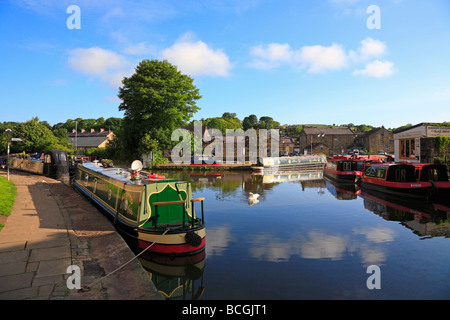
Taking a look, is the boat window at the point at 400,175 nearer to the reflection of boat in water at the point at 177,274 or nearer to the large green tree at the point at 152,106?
the reflection of boat in water at the point at 177,274

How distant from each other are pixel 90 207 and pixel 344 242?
34.3ft

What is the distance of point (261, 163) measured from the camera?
1447 inches

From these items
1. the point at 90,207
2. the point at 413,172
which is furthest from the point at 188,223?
the point at 413,172

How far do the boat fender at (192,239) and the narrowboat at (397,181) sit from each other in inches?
574

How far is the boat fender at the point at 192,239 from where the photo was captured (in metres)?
7.67

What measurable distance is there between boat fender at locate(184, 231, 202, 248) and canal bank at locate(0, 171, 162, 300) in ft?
4.71

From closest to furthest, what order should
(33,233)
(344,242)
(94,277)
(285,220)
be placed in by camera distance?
(94,277)
(33,233)
(344,242)
(285,220)

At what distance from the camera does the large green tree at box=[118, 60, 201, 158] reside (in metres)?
33.2

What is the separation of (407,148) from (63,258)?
28.0 metres

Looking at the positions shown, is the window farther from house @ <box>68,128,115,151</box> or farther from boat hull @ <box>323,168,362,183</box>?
house @ <box>68,128,115,151</box>

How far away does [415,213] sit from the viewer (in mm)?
13844

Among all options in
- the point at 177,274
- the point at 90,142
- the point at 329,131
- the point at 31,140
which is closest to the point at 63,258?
the point at 177,274
